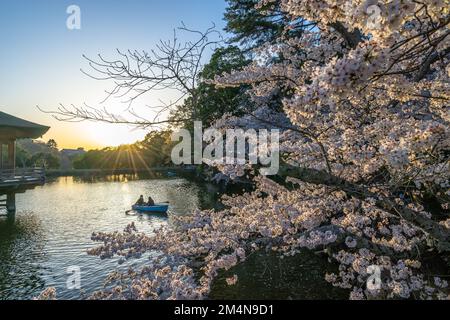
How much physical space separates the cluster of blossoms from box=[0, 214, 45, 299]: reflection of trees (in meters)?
5.10

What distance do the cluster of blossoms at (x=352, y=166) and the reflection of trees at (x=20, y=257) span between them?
5.10m

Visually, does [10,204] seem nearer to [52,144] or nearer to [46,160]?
[46,160]

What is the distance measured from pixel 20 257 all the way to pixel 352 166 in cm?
1487

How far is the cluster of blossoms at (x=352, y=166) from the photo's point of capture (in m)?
2.74

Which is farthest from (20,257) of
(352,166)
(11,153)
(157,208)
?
(352,166)

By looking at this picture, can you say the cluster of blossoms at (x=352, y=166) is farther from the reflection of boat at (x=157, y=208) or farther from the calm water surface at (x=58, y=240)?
the reflection of boat at (x=157, y=208)

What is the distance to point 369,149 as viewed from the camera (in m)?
6.42

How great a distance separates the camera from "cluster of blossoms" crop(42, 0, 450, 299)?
274 cm

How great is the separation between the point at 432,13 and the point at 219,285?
9.90m

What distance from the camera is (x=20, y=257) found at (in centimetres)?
1516

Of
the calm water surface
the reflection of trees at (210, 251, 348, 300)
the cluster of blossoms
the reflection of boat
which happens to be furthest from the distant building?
the reflection of trees at (210, 251, 348, 300)

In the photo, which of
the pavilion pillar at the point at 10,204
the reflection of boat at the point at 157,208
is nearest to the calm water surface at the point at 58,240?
the pavilion pillar at the point at 10,204
